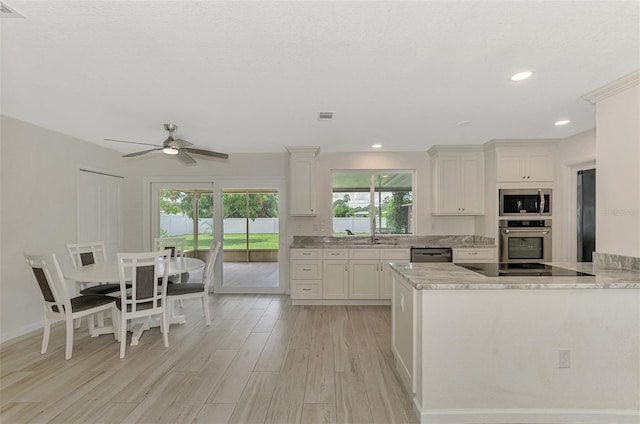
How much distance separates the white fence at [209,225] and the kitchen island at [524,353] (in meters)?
3.72

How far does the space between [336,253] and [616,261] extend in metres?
3.06

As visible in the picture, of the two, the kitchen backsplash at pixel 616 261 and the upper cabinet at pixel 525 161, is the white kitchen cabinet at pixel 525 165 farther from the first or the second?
the kitchen backsplash at pixel 616 261

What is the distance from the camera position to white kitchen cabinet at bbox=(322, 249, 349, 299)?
459cm

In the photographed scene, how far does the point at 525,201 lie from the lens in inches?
171

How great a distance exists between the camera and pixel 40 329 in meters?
3.59

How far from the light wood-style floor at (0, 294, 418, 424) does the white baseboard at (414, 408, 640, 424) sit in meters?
0.21

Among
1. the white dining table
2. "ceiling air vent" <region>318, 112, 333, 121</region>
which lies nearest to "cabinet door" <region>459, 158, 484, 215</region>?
"ceiling air vent" <region>318, 112, 333, 121</region>

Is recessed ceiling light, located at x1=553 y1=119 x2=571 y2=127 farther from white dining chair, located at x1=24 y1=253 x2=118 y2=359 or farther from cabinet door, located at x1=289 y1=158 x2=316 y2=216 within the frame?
white dining chair, located at x1=24 y1=253 x2=118 y2=359

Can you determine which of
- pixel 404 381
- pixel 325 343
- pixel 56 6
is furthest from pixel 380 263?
pixel 56 6

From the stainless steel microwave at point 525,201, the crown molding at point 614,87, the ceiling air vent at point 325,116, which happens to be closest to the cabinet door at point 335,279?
the ceiling air vent at point 325,116

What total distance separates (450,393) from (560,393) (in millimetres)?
717

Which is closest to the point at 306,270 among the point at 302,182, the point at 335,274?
the point at 335,274

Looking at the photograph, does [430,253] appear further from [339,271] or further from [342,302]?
[342,302]

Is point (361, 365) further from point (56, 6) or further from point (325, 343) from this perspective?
point (56, 6)
